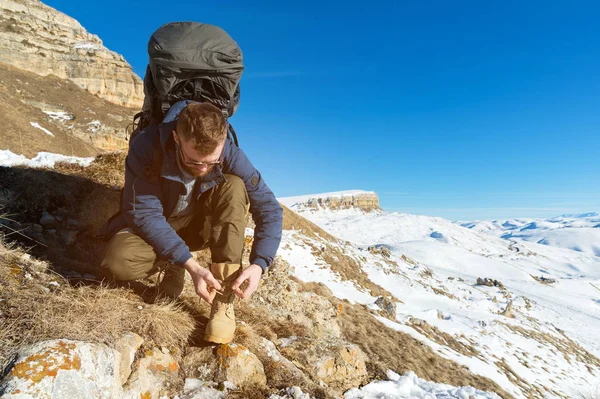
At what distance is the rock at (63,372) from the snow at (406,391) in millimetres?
2285

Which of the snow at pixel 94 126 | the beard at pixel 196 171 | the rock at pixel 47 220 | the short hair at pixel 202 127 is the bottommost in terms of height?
the rock at pixel 47 220

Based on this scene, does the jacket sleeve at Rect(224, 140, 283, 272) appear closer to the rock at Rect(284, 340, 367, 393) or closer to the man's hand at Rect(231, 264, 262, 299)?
the man's hand at Rect(231, 264, 262, 299)

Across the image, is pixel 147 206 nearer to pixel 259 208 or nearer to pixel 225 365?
pixel 259 208

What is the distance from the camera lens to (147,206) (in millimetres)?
3055

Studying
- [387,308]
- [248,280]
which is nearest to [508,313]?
[387,308]

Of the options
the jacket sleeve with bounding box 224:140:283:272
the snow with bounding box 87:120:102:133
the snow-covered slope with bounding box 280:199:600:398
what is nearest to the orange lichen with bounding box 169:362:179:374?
the jacket sleeve with bounding box 224:140:283:272

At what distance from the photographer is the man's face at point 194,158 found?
2.75 metres

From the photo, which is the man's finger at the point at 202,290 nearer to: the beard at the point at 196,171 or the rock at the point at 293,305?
the beard at the point at 196,171

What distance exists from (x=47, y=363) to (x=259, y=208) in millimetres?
2009

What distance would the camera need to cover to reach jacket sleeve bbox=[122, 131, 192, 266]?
9.77 feet

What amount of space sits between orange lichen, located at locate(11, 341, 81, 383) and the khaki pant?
1.04 m

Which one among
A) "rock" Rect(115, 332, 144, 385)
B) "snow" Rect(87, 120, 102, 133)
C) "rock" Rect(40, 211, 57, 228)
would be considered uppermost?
"snow" Rect(87, 120, 102, 133)

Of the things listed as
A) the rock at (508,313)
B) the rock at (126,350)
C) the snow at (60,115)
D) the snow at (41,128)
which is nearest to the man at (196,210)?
the rock at (126,350)

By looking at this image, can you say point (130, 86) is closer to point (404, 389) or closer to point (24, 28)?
point (24, 28)
